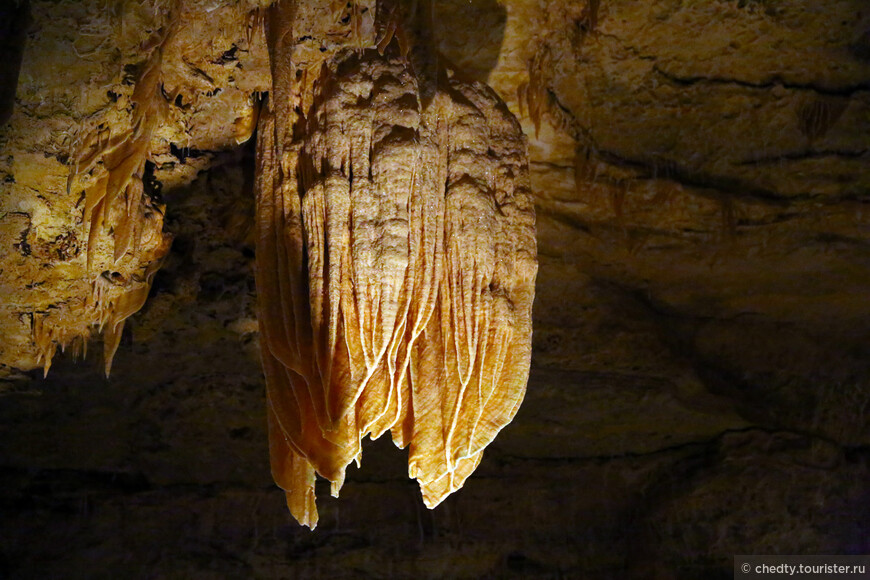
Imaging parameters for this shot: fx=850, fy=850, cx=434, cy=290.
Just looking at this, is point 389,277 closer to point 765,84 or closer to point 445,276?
point 445,276

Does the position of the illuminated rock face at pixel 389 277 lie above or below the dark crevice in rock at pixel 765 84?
below

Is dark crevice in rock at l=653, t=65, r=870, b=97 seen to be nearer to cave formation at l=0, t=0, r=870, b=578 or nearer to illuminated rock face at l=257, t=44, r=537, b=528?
cave formation at l=0, t=0, r=870, b=578

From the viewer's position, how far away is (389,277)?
362 cm

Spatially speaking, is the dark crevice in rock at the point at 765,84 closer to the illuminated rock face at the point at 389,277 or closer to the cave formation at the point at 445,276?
the cave formation at the point at 445,276

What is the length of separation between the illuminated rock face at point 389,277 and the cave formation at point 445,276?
0.7 inches

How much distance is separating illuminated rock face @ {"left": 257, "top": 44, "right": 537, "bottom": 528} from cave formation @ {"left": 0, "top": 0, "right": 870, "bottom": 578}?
0.02 meters

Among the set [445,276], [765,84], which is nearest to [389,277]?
[445,276]

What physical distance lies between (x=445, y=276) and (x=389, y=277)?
304 millimetres

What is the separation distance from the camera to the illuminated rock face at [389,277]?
143 inches

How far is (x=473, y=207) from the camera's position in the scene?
12.6 feet

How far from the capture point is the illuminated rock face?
3.63 metres

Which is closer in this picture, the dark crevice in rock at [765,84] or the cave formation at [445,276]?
the cave formation at [445,276]

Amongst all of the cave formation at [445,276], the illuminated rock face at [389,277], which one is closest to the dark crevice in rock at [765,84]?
the cave formation at [445,276]

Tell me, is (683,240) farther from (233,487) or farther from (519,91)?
(233,487)
